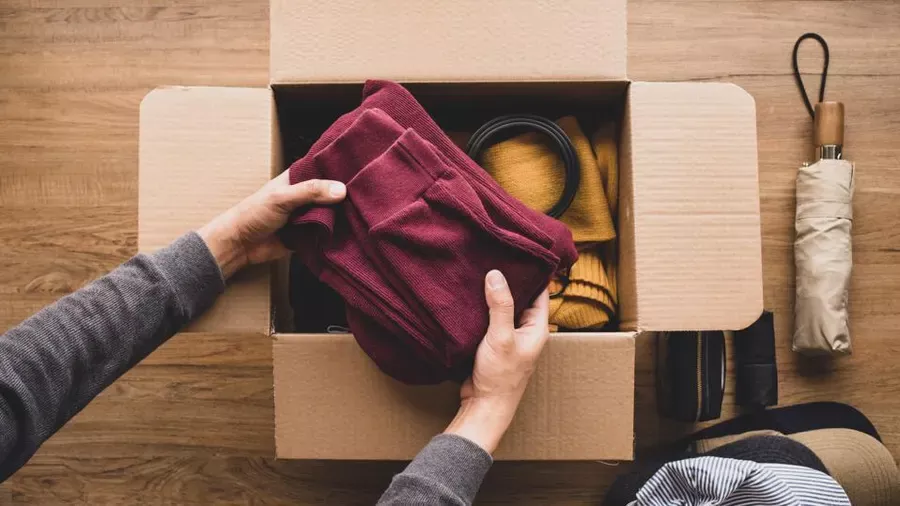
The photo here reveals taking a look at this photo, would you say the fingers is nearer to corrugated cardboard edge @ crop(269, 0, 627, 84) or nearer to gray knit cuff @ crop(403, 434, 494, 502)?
corrugated cardboard edge @ crop(269, 0, 627, 84)

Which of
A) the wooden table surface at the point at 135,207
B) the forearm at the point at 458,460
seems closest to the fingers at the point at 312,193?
the forearm at the point at 458,460

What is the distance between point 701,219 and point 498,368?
0.82ft

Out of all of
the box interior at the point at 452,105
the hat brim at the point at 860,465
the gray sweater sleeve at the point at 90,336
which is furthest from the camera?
the hat brim at the point at 860,465

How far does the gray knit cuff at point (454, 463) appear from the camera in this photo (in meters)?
0.58

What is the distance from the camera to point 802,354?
0.99 meters

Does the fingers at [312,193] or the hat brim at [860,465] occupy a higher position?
the fingers at [312,193]

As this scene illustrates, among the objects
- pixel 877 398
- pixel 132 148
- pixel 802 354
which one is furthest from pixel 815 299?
pixel 132 148

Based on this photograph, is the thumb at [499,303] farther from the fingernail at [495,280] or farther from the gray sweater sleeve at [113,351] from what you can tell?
the gray sweater sleeve at [113,351]

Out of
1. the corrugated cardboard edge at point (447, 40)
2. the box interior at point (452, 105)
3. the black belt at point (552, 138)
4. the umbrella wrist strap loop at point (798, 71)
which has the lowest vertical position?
the black belt at point (552, 138)

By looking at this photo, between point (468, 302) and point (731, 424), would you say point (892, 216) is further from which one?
point (468, 302)

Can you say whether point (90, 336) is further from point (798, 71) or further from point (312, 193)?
point (798, 71)

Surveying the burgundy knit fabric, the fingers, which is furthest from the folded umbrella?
the fingers

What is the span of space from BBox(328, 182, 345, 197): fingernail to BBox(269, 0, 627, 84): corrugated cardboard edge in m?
0.13

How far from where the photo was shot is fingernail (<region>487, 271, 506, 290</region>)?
59 centimetres
